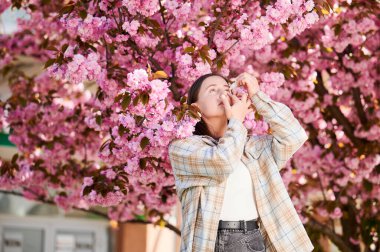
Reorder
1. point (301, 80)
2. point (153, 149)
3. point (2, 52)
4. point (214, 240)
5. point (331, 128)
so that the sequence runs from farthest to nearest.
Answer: point (2, 52) < point (331, 128) < point (301, 80) < point (153, 149) < point (214, 240)

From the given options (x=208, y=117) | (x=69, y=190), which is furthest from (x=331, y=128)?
(x=208, y=117)

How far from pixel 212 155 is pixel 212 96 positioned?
1.40 feet

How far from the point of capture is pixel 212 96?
3.71 metres

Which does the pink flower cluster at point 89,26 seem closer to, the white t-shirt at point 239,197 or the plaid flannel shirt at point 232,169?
the plaid flannel shirt at point 232,169

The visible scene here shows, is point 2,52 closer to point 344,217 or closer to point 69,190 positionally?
point 69,190

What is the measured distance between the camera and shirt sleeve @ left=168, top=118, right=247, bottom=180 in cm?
337

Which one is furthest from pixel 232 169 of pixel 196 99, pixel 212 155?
pixel 196 99

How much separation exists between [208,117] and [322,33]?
143 inches

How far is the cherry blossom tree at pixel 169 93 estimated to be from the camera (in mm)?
4812

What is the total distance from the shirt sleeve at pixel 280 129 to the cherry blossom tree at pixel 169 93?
25.4 inches

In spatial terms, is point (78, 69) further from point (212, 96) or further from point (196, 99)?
point (212, 96)

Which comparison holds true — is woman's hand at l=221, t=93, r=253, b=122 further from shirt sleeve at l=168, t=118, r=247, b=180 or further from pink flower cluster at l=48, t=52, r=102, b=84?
pink flower cluster at l=48, t=52, r=102, b=84

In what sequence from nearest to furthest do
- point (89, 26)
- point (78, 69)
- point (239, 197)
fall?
point (239, 197) → point (78, 69) → point (89, 26)

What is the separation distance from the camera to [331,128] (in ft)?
24.1
